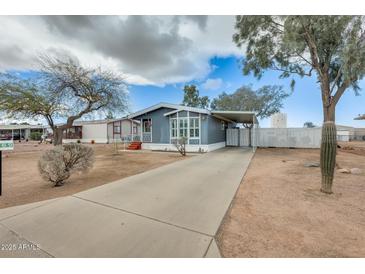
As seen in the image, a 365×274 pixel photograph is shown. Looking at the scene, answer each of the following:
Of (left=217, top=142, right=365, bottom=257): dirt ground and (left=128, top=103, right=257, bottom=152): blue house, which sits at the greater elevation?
(left=128, top=103, right=257, bottom=152): blue house

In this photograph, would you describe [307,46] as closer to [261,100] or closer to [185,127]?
[185,127]

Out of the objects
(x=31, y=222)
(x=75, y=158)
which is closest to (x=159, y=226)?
(x=31, y=222)

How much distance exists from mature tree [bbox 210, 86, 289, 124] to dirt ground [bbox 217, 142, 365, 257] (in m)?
21.4

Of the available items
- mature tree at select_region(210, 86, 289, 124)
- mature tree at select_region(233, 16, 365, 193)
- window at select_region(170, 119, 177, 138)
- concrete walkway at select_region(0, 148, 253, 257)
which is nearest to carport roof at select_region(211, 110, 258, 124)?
mature tree at select_region(233, 16, 365, 193)

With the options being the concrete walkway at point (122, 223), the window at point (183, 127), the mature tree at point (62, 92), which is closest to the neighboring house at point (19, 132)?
the mature tree at point (62, 92)

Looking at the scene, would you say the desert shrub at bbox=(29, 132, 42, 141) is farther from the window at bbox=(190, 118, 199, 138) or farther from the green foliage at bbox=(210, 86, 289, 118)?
the green foliage at bbox=(210, 86, 289, 118)

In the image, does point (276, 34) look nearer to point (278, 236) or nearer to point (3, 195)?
point (278, 236)

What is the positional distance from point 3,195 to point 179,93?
28.6 m

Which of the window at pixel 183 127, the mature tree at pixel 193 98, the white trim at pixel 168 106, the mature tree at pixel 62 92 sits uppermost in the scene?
the mature tree at pixel 193 98

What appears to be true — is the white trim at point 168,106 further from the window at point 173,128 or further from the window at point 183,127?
the window at point 173,128

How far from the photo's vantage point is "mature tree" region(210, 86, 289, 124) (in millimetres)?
24062

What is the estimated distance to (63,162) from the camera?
4.74 metres

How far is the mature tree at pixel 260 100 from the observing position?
24.1 m

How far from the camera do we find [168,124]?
13602 mm
